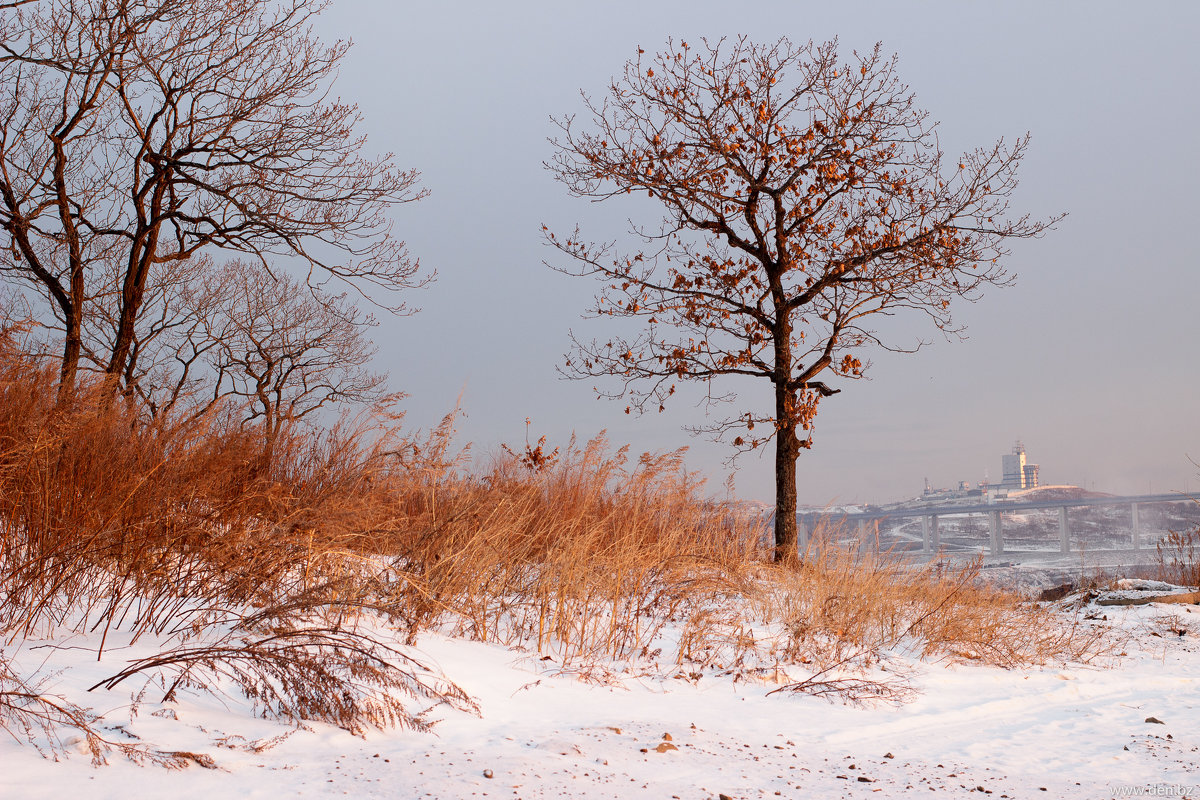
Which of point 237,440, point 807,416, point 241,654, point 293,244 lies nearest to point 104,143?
point 293,244

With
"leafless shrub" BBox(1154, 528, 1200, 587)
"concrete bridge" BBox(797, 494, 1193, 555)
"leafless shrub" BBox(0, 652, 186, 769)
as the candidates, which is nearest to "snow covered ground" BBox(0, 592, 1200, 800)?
"leafless shrub" BBox(0, 652, 186, 769)

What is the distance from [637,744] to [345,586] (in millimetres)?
2052

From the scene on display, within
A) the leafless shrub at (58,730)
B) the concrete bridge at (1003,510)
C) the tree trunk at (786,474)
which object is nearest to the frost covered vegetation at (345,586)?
the leafless shrub at (58,730)

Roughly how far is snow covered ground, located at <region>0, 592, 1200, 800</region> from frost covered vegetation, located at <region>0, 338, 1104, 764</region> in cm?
12

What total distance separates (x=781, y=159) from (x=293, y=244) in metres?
7.16

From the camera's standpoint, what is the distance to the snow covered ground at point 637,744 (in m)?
2.87

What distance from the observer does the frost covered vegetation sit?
11.6 feet

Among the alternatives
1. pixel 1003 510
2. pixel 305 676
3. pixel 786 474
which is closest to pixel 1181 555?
pixel 786 474

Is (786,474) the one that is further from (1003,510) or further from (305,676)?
(1003,510)

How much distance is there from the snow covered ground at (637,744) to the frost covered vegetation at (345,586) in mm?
118

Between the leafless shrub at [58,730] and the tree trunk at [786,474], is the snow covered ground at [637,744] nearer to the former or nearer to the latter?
the leafless shrub at [58,730]

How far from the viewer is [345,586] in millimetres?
4863

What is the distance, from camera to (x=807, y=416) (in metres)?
11.6

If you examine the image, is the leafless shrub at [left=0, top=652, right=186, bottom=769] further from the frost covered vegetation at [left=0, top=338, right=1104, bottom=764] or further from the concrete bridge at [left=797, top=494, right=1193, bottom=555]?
the concrete bridge at [left=797, top=494, right=1193, bottom=555]
